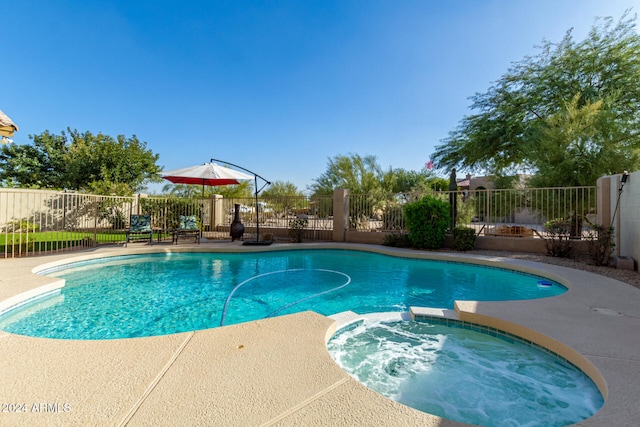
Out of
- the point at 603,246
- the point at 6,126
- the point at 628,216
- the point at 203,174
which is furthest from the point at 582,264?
the point at 6,126

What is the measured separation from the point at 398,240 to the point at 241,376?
8.78 m

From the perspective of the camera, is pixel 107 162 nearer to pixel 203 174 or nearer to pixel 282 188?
pixel 203 174

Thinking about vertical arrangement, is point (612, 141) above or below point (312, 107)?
below

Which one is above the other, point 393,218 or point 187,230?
point 393,218

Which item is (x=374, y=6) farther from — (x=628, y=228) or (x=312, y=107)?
(x=628, y=228)

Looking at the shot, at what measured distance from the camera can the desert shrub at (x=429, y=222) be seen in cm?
945

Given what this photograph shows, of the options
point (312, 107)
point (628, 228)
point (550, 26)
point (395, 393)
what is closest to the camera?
point (395, 393)

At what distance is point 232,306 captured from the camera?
4816 mm

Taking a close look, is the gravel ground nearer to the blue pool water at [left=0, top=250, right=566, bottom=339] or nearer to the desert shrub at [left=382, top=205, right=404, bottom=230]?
A: the blue pool water at [left=0, top=250, right=566, bottom=339]

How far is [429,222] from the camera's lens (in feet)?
31.1

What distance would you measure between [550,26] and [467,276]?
1184 cm

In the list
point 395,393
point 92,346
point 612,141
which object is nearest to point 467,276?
point 395,393

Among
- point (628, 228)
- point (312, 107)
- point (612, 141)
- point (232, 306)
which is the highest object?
point (312, 107)

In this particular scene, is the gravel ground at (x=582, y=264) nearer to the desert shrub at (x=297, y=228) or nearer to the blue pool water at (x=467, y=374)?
the blue pool water at (x=467, y=374)
